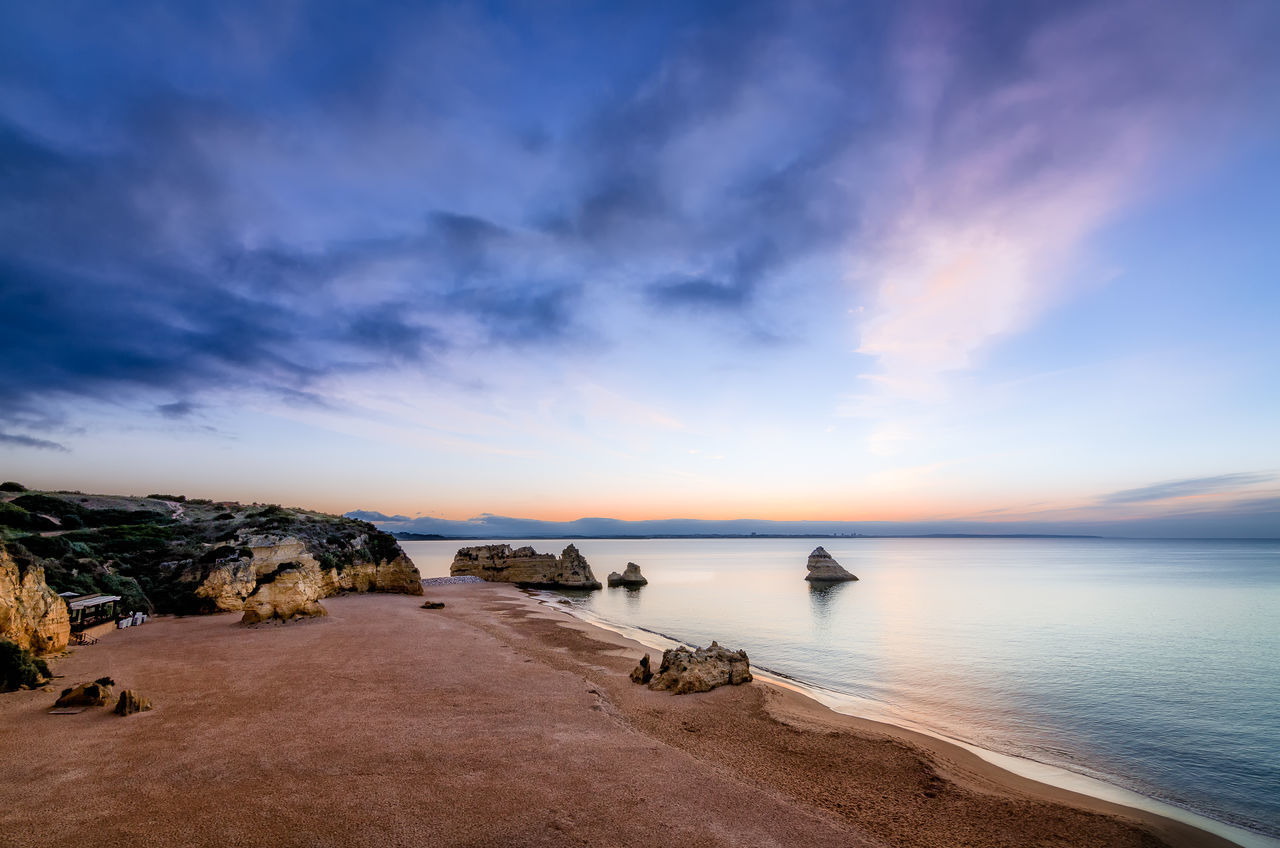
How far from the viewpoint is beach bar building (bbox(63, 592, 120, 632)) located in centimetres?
1942

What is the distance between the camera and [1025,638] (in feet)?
90.1

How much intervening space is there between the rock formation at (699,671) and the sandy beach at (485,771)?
1.50ft

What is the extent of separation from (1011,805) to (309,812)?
428 inches

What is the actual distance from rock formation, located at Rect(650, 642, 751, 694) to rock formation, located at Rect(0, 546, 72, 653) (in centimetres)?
1711

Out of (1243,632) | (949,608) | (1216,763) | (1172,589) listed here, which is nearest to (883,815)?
(1216,763)

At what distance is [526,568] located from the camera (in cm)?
6394

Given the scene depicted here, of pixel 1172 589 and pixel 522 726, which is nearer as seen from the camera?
pixel 522 726

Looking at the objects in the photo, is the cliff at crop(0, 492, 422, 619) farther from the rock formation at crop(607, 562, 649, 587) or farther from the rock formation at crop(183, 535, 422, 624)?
the rock formation at crop(607, 562, 649, 587)

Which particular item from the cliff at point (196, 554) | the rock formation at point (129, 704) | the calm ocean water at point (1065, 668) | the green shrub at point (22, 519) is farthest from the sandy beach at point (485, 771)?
the green shrub at point (22, 519)

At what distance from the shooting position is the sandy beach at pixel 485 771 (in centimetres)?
700

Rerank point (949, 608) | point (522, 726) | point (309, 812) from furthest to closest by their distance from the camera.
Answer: point (949, 608) → point (522, 726) → point (309, 812)

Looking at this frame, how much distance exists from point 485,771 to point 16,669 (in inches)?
515

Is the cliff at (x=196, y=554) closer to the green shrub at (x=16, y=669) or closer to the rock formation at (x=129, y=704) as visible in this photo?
the green shrub at (x=16, y=669)

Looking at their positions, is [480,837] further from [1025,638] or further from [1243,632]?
[1243,632]
